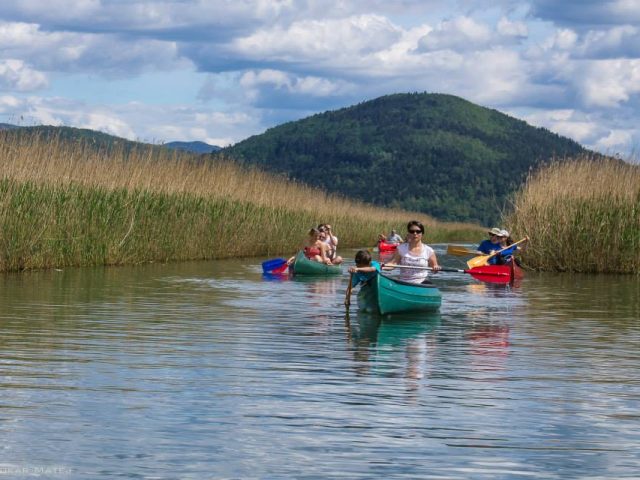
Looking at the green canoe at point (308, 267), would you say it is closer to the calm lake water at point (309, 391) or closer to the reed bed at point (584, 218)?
the reed bed at point (584, 218)

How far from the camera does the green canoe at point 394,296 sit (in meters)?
16.0

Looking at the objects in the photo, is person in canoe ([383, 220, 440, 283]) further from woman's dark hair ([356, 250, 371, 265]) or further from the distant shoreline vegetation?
the distant shoreline vegetation

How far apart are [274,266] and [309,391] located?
16682 mm

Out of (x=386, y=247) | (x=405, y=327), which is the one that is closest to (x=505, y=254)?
(x=405, y=327)

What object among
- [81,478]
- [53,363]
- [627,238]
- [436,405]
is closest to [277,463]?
[81,478]

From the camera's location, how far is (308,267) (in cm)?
2589

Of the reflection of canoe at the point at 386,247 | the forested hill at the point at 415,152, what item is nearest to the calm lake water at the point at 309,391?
the reflection of canoe at the point at 386,247

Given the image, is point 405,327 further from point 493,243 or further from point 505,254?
point 493,243

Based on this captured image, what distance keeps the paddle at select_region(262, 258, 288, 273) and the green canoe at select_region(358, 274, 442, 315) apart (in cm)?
925

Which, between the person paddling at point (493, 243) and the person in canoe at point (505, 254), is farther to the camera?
the person paddling at point (493, 243)

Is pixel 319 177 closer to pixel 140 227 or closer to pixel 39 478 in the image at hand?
pixel 140 227

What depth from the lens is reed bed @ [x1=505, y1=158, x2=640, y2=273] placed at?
27.5m

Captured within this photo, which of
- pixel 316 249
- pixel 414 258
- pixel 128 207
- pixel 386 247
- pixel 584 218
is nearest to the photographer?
pixel 414 258

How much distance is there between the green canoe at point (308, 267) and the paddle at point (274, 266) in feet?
0.69
